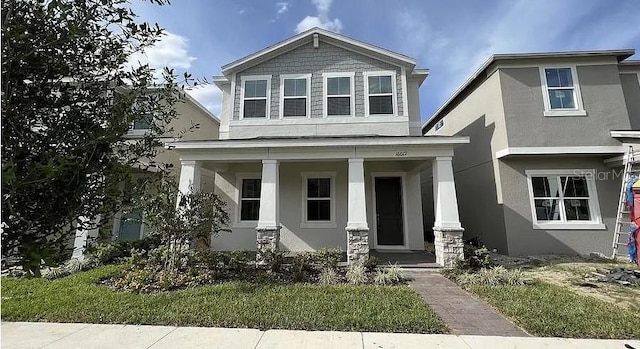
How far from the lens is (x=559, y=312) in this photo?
15.7ft

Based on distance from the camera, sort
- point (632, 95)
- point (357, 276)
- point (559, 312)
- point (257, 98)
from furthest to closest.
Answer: point (257, 98), point (632, 95), point (357, 276), point (559, 312)

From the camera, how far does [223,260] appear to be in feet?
24.7

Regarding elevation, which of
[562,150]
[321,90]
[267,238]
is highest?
[321,90]

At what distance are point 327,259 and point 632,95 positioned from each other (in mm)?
11642

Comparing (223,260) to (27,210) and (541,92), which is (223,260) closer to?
(27,210)

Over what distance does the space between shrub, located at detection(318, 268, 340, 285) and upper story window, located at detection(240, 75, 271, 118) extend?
19.4ft

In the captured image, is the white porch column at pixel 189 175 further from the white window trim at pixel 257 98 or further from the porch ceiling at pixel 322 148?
the white window trim at pixel 257 98

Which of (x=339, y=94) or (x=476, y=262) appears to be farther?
(x=339, y=94)

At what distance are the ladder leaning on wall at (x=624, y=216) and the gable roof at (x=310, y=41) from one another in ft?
22.3

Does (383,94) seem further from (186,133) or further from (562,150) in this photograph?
(186,133)

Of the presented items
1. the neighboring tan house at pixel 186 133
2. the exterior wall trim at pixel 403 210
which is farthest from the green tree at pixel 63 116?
the exterior wall trim at pixel 403 210

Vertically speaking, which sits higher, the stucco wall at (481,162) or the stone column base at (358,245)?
the stucco wall at (481,162)

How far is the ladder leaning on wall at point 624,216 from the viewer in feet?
29.6

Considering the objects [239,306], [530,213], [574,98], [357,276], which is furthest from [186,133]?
[574,98]
